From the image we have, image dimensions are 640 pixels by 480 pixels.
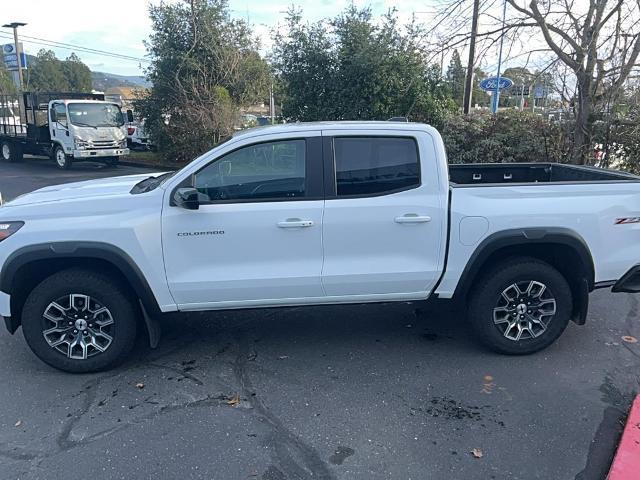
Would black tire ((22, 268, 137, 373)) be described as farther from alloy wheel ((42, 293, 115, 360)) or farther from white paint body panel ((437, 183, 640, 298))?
white paint body panel ((437, 183, 640, 298))

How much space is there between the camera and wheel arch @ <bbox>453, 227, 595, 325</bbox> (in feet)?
13.1

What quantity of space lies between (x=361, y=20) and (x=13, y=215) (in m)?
11.3

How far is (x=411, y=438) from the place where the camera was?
3219mm

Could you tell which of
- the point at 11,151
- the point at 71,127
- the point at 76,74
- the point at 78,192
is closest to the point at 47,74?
the point at 76,74

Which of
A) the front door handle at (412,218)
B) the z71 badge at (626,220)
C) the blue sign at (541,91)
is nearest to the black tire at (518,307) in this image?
the z71 badge at (626,220)

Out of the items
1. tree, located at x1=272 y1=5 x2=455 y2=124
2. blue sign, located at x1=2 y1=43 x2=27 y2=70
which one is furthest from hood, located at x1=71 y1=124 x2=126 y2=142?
blue sign, located at x1=2 y1=43 x2=27 y2=70

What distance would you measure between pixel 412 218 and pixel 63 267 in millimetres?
2609

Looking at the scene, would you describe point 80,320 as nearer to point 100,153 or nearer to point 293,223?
point 293,223

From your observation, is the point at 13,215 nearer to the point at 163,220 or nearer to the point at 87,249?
the point at 87,249

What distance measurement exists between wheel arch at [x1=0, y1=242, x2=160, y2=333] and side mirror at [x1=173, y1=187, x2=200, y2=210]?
0.54 metres

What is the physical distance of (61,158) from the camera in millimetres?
18703

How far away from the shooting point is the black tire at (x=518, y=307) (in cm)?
412

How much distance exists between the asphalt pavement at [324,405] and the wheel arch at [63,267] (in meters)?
0.35

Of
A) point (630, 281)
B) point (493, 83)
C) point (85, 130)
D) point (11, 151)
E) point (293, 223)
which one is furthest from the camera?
point (11, 151)
